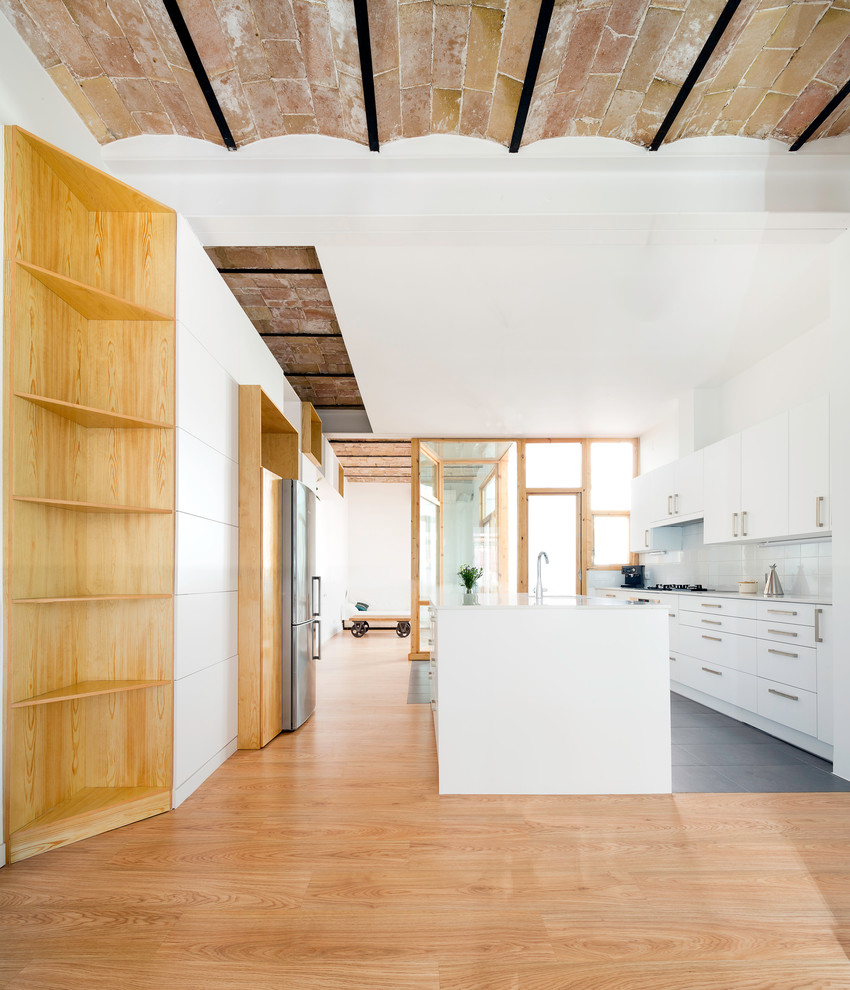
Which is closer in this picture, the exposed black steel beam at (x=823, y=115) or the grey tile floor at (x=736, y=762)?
the exposed black steel beam at (x=823, y=115)

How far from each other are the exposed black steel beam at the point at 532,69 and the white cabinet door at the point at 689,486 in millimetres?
3424

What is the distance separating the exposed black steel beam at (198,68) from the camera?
2393 millimetres

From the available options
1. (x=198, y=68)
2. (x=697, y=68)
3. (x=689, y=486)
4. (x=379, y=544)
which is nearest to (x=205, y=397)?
(x=198, y=68)

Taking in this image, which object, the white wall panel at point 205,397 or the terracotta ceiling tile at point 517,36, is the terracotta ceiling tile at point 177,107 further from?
the terracotta ceiling tile at point 517,36

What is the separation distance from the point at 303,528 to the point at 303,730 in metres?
1.33

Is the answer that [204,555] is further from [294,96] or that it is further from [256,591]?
[294,96]

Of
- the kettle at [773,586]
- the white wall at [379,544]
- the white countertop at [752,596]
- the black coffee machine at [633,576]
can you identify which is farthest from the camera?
the white wall at [379,544]

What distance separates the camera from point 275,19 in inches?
95.9

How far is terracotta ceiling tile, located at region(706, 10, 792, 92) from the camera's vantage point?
240cm

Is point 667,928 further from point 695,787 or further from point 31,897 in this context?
point 31,897

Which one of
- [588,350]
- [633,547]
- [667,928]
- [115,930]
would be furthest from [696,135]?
[633,547]

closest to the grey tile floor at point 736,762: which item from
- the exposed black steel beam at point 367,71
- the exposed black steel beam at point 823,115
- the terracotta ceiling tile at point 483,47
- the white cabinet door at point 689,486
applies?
the white cabinet door at point 689,486

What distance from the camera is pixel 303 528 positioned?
178 inches

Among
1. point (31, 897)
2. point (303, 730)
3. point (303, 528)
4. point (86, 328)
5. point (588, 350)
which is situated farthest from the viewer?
point (588, 350)
